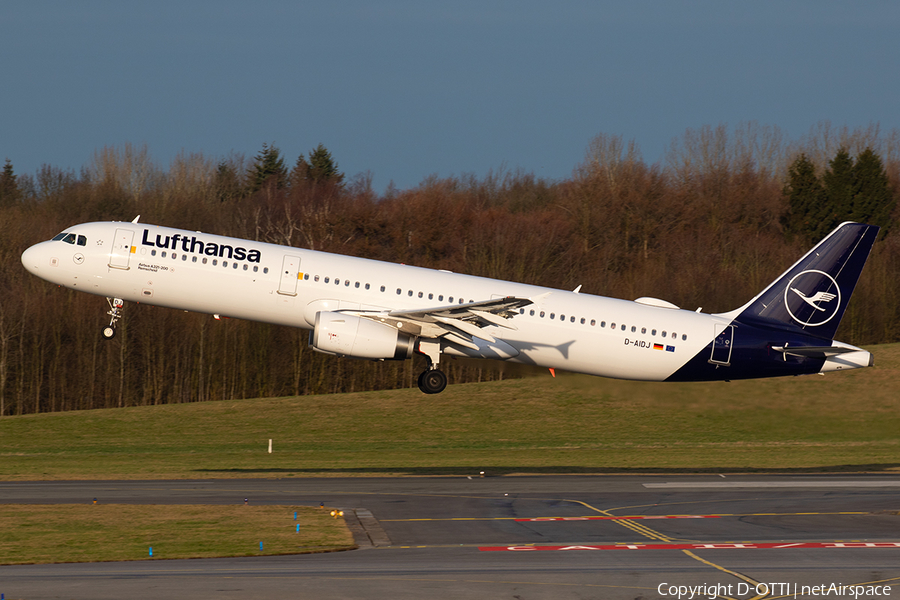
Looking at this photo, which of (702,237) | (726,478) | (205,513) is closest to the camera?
(205,513)

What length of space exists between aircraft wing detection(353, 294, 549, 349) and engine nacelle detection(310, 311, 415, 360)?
38 centimetres

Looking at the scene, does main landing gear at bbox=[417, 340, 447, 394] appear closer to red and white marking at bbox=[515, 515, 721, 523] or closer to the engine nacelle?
the engine nacelle

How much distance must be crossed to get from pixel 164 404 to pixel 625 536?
52.9 meters

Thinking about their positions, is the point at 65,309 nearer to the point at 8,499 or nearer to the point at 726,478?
the point at 8,499

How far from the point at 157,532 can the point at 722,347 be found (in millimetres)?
20732

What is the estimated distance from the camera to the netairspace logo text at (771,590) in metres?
17.6

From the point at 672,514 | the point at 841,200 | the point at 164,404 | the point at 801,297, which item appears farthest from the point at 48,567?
the point at 841,200

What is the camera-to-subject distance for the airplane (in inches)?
1299

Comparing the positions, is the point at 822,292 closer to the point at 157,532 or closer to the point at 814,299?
the point at 814,299

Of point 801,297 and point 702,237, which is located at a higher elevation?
point 702,237

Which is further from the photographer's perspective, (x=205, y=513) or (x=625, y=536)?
(x=205, y=513)

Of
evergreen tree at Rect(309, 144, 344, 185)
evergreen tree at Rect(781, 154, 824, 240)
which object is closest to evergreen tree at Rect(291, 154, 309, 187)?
evergreen tree at Rect(309, 144, 344, 185)

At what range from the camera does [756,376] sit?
1410 inches

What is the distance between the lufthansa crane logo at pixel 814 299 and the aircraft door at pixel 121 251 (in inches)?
921
